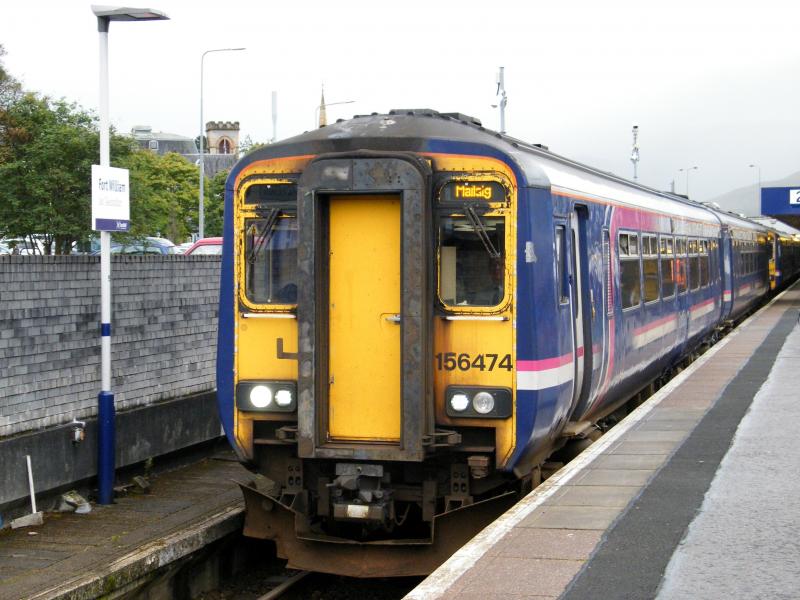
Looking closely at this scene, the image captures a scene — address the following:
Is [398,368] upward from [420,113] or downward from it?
downward

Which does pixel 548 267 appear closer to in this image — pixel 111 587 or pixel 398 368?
pixel 398 368

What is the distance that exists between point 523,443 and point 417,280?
1.38 m

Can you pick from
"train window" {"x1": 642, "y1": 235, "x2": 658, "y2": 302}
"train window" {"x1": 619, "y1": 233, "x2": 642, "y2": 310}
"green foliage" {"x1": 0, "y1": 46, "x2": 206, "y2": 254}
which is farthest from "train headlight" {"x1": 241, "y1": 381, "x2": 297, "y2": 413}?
"green foliage" {"x1": 0, "y1": 46, "x2": 206, "y2": 254}

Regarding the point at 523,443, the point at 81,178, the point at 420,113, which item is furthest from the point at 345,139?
the point at 81,178

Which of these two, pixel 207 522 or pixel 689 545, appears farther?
pixel 207 522

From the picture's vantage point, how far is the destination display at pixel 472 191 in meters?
7.94

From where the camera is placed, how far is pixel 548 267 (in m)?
8.27

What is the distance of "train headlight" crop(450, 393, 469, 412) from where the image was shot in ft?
25.8

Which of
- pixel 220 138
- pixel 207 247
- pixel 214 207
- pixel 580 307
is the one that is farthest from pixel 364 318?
pixel 220 138

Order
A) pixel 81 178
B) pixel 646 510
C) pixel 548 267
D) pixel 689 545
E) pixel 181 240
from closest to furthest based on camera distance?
pixel 689 545, pixel 646 510, pixel 548 267, pixel 81 178, pixel 181 240

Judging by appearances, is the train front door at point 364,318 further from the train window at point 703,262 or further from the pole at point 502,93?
the pole at point 502,93

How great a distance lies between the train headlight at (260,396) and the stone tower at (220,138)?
374ft

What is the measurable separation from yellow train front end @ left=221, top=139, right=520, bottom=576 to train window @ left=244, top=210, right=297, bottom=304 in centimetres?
3

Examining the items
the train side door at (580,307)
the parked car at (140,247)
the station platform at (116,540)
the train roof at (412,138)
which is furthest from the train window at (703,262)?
the parked car at (140,247)
